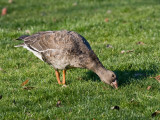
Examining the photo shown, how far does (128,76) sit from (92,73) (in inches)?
36.6

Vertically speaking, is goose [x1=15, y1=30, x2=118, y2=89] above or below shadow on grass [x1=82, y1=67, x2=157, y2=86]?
above

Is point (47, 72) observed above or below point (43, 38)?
below

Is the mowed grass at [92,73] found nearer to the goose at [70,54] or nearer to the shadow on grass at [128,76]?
the shadow on grass at [128,76]

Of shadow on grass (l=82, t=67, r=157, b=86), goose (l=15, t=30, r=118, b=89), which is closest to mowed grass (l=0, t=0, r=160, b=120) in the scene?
shadow on grass (l=82, t=67, r=157, b=86)

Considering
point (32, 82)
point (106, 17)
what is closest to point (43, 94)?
point (32, 82)

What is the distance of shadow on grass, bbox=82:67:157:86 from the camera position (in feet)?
23.8

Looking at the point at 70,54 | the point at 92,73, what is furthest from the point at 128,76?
the point at 70,54

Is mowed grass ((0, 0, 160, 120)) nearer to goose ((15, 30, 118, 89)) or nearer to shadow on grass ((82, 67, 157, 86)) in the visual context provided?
shadow on grass ((82, 67, 157, 86))

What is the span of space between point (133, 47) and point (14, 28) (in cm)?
497

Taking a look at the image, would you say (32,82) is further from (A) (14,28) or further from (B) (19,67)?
(A) (14,28)

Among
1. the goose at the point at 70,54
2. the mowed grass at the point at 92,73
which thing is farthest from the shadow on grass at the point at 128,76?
the goose at the point at 70,54

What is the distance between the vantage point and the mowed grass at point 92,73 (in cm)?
575

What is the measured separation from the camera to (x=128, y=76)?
7.56 metres

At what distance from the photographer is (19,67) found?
8516mm
